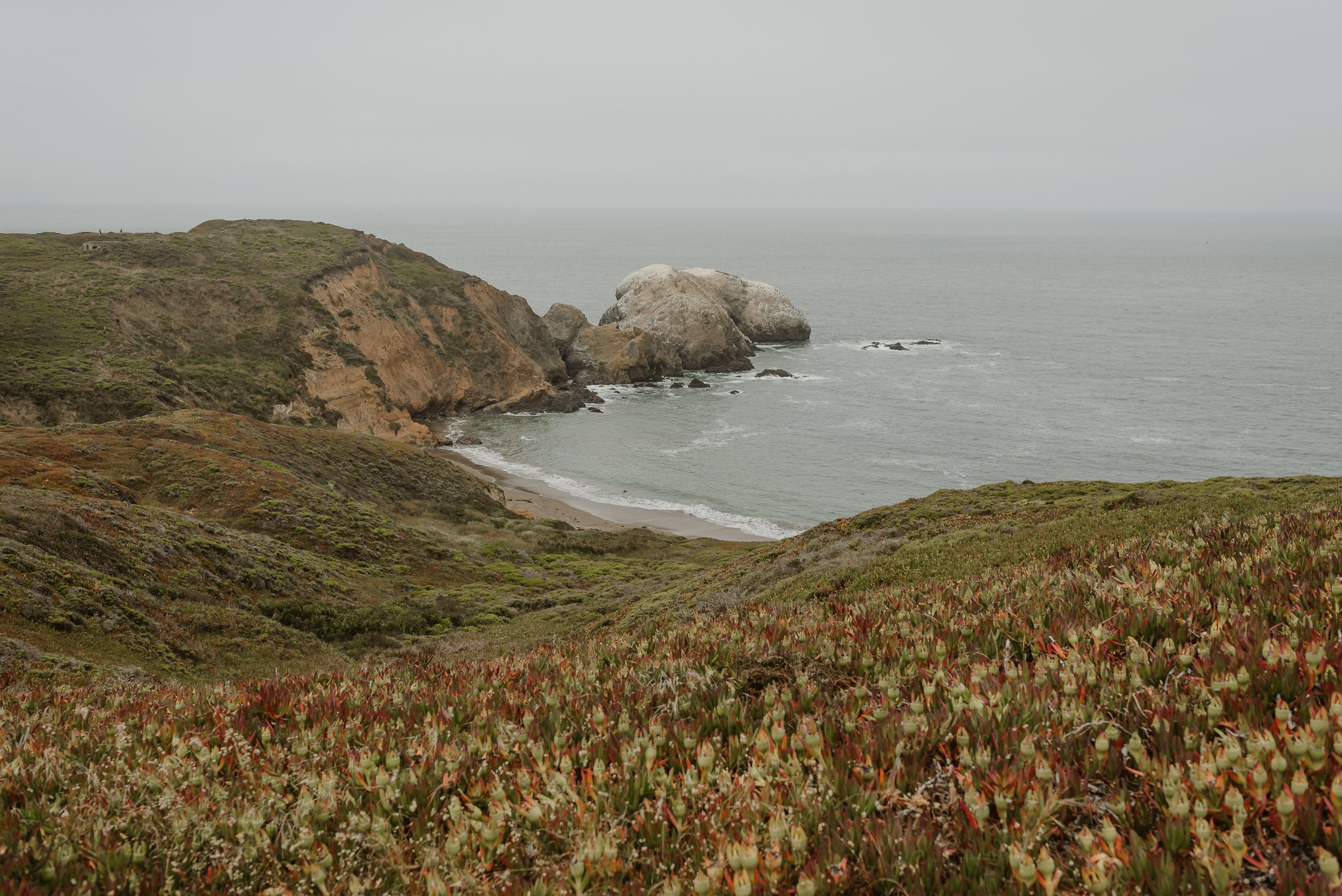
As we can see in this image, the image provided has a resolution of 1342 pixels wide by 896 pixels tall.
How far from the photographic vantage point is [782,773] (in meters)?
4.08

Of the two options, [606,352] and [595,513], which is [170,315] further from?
[606,352]

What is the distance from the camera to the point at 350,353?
68562mm

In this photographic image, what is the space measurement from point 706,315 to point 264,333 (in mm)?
52262

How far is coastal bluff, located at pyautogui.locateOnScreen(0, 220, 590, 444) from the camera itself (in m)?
50.2

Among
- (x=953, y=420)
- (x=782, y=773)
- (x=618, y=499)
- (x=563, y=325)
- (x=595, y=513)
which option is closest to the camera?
(x=782, y=773)

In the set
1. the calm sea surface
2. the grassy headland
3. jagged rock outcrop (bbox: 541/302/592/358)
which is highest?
jagged rock outcrop (bbox: 541/302/592/358)

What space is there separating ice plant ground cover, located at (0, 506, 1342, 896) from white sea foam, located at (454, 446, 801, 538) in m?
42.7

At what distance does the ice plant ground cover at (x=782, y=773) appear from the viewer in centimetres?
324

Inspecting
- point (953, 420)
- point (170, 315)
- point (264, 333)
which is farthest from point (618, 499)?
point (170, 315)

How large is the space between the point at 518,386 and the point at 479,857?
258ft

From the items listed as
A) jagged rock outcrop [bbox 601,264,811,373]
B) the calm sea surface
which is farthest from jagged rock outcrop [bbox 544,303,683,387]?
the calm sea surface

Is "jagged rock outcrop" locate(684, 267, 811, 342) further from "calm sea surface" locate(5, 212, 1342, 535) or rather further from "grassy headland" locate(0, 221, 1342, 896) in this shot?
"grassy headland" locate(0, 221, 1342, 896)

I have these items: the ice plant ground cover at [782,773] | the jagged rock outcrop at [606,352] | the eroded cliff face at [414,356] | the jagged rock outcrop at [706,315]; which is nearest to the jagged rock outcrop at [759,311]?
the jagged rock outcrop at [706,315]

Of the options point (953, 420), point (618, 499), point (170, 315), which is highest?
point (170, 315)
